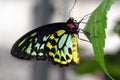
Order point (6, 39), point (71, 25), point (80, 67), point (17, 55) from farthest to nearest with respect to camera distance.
→ point (6, 39)
point (80, 67)
point (71, 25)
point (17, 55)

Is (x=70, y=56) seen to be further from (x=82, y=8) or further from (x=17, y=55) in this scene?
(x=82, y=8)

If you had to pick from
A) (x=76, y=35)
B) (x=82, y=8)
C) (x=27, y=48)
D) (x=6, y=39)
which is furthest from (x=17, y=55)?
(x=6, y=39)

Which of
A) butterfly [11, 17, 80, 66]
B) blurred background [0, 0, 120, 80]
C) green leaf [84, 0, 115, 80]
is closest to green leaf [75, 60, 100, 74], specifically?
blurred background [0, 0, 120, 80]

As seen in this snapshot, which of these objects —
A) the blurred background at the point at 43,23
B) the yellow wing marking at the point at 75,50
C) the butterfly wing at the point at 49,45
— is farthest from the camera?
the blurred background at the point at 43,23

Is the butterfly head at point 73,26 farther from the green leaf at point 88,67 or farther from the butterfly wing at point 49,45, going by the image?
the green leaf at point 88,67

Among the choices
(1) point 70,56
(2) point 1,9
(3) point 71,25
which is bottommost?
(1) point 70,56

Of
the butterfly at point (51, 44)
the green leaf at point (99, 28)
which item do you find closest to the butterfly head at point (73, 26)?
the butterfly at point (51, 44)

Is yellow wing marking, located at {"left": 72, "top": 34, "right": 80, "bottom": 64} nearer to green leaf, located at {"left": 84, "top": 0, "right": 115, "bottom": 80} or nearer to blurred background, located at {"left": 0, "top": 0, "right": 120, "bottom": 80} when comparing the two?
blurred background, located at {"left": 0, "top": 0, "right": 120, "bottom": 80}
